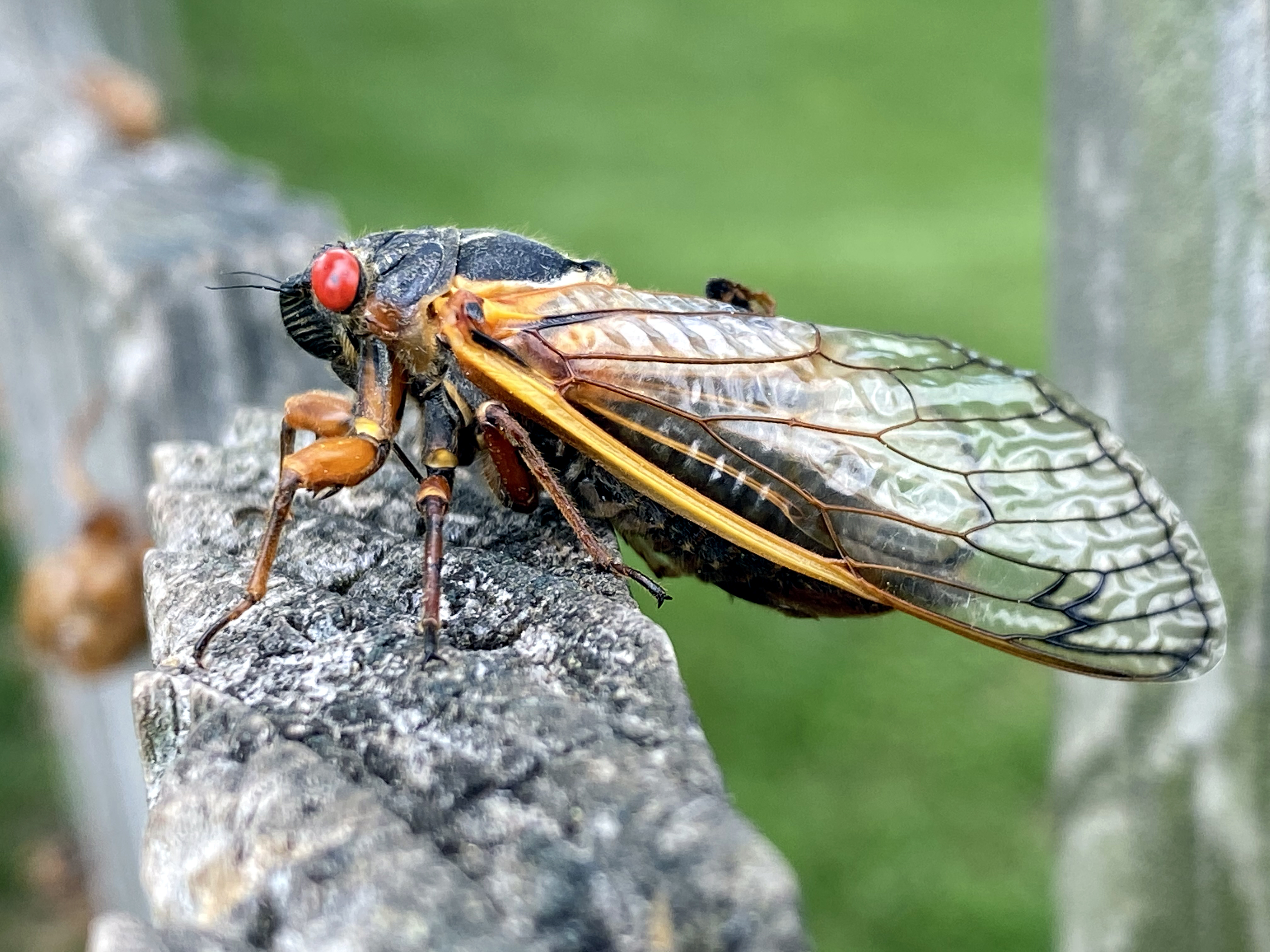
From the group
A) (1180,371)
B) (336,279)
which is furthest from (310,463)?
(1180,371)

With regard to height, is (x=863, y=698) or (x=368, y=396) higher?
(x=368, y=396)

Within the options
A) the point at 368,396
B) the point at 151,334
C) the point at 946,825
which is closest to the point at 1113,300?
the point at 368,396

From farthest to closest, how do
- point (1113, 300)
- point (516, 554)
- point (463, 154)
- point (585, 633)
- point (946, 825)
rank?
point (463, 154) → point (946, 825) → point (1113, 300) → point (516, 554) → point (585, 633)

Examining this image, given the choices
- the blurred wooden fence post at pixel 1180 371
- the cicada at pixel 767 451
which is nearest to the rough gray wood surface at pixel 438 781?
the cicada at pixel 767 451

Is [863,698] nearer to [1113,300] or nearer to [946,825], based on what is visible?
[946,825]

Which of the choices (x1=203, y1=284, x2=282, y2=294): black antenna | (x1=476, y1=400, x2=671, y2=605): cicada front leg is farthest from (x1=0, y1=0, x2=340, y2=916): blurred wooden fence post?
(x1=476, y1=400, x2=671, y2=605): cicada front leg

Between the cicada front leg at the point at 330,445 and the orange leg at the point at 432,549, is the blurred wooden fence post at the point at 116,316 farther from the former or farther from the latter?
the orange leg at the point at 432,549
